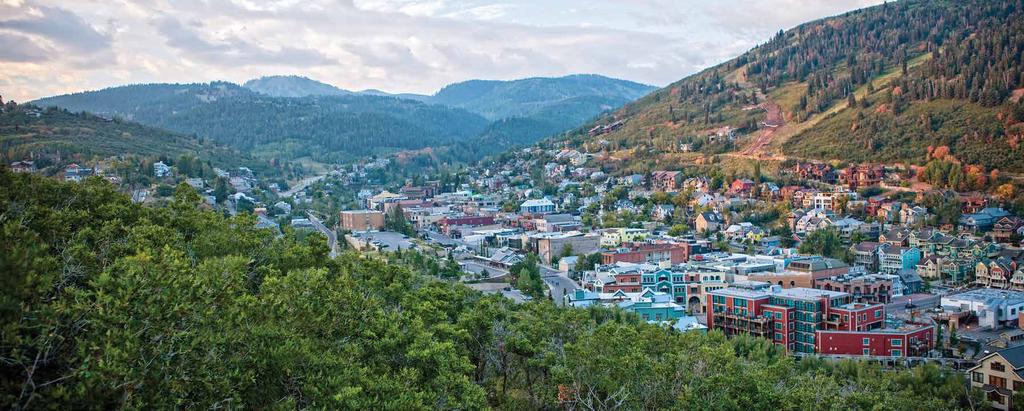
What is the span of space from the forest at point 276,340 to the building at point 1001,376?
0.71 metres

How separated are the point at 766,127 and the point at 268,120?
3241 inches

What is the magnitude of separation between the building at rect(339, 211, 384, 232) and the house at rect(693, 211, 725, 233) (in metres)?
21.4

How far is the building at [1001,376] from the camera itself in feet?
68.0

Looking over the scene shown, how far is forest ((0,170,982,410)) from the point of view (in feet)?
25.0

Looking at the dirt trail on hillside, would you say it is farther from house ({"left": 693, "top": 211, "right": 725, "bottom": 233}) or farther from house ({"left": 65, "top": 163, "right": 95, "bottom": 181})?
house ({"left": 65, "top": 163, "right": 95, "bottom": 181})

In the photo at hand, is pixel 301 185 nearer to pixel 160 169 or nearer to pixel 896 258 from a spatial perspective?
pixel 160 169

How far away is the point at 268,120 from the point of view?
414 feet

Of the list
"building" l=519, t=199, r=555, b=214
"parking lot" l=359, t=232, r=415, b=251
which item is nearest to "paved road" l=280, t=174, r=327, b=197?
"building" l=519, t=199, r=555, b=214

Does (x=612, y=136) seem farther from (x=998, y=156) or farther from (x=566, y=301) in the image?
(x=566, y=301)

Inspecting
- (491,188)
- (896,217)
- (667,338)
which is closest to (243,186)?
(491,188)

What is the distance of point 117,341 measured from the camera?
25.2 feet

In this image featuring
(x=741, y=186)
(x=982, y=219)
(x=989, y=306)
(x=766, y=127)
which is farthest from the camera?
(x=766, y=127)

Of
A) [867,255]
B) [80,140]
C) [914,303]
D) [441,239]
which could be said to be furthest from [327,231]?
[914,303]

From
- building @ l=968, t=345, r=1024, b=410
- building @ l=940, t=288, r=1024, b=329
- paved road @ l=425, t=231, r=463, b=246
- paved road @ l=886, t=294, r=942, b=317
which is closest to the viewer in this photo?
building @ l=968, t=345, r=1024, b=410
